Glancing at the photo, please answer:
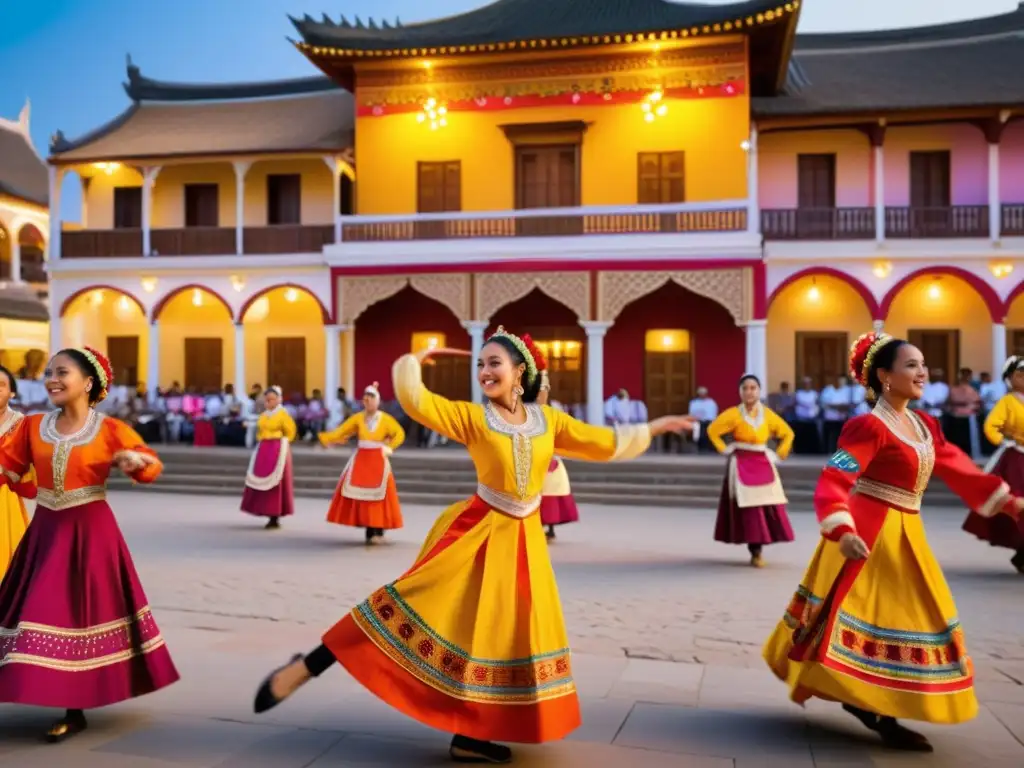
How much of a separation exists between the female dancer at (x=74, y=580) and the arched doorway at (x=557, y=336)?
50.3 feet

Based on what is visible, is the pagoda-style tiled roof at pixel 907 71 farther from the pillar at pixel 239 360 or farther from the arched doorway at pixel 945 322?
the pillar at pixel 239 360

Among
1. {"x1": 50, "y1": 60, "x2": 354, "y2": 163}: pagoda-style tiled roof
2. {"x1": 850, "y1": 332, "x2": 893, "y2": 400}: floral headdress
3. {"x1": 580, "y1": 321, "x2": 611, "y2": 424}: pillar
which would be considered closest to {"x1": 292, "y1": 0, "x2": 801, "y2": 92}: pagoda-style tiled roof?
{"x1": 50, "y1": 60, "x2": 354, "y2": 163}: pagoda-style tiled roof

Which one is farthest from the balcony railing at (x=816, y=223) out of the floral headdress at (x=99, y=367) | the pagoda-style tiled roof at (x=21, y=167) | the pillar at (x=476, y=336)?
the pagoda-style tiled roof at (x=21, y=167)

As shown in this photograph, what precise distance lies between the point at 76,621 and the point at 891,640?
3427 mm

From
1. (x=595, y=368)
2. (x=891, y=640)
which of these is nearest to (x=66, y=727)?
(x=891, y=640)

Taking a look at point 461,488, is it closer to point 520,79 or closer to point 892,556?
point 520,79

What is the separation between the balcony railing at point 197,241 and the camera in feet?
64.9

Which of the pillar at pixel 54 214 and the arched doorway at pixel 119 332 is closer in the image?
the pillar at pixel 54 214

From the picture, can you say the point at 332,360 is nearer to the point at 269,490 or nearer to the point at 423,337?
the point at 423,337

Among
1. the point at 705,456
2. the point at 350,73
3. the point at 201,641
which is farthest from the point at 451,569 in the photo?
the point at 350,73

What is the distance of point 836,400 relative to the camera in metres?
17.0

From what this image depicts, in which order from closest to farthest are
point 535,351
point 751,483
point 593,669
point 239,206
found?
point 535,351 → point 593,669 → point 751,483 → point 239,206

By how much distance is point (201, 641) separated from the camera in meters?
5.67

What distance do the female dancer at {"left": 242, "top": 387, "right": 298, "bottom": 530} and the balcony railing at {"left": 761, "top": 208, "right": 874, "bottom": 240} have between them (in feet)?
35.8
